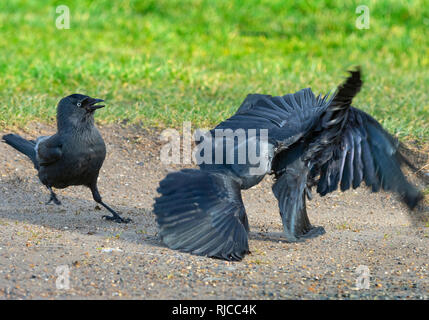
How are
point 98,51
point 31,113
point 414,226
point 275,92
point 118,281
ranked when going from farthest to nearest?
point 98,51, point 275,92, point 31,113, point 414,226, point 118,281

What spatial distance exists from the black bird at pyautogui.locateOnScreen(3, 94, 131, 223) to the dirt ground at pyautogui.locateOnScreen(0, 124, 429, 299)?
340 millimetres

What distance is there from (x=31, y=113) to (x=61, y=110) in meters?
1.79

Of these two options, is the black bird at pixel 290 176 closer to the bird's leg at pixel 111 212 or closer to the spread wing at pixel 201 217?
the spread wing at pixel 201 217

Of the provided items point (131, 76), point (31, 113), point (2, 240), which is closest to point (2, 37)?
point (131, 76)

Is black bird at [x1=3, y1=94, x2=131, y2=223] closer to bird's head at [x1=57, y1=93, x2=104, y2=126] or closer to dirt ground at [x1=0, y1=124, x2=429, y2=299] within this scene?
bird's head at [x1=57, y1=93, x2=104, y2=126]

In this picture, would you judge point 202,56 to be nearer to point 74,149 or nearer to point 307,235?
point 74,149

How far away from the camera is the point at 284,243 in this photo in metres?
5.18

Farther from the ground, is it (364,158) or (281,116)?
(281,116)

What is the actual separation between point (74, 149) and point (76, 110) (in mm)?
321

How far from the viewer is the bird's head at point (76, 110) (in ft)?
17.5

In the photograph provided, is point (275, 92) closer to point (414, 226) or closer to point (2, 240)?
point (414, 226)

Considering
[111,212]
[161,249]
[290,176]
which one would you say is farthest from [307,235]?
[111,212]

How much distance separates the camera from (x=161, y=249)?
15.3 ft

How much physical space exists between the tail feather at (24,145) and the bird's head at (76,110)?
24.8 inches
